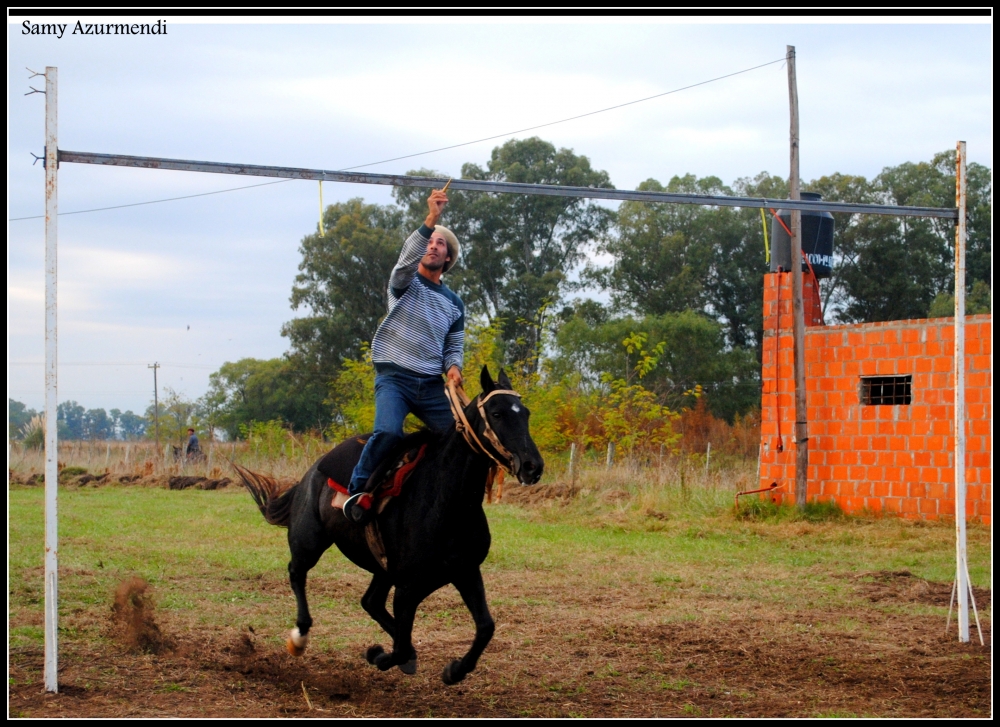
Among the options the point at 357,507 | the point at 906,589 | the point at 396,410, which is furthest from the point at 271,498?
the point at 906,589

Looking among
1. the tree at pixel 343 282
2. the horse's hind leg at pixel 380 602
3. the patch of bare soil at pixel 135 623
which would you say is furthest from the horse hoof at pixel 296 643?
the tree at pixel 343 282

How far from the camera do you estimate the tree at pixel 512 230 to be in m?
36.2

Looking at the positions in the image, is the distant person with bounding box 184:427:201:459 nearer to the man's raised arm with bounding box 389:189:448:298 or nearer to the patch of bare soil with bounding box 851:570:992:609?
the patch of bare soil with bounding box 851:570:992:609

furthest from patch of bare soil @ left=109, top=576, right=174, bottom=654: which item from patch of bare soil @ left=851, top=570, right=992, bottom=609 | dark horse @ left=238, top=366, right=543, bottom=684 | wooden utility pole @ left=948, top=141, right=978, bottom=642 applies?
patch of bare soil @ left=851, top=570, right=992, bottom=609

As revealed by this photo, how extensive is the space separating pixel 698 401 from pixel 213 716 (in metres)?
33.7

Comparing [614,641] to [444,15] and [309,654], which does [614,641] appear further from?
[444,15]

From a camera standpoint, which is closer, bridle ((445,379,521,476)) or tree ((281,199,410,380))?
bridle ((445,379,521,476))

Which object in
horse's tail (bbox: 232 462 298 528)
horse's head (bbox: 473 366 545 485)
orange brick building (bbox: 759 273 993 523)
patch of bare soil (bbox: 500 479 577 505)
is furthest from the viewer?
patch of bare soil (bbox: 500 479 577 505)

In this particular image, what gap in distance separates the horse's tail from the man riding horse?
166 cm

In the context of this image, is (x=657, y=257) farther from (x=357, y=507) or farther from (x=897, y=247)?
(x=357, y=507)

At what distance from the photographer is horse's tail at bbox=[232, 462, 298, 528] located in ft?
26.0

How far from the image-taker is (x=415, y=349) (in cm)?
643

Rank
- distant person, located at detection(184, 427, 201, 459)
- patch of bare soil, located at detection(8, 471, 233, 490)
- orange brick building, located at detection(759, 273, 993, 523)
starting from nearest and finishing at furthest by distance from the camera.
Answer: orange brick building, located at detection(759, 273, 993, 523), patch of bare soil, located at detection(8, 471, 233, 490), distant person, located at detection(184, 427, 201, 459)

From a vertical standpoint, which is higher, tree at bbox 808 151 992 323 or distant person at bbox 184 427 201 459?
tree at bbox 808 151 992 323
